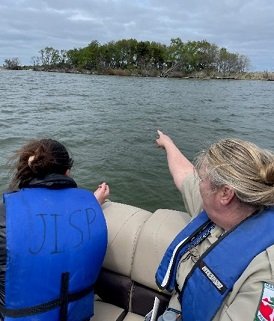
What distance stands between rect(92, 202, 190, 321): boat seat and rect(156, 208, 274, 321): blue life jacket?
64 centimetres

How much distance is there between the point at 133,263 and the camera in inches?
103

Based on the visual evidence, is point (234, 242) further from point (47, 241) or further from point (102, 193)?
point (102, 193)

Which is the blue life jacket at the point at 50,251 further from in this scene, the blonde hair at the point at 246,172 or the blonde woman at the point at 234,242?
the blonde hair at the point at 246,172

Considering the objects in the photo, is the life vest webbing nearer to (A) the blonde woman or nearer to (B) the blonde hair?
(A) the blonde woman

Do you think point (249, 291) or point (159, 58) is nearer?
point (249, 291)

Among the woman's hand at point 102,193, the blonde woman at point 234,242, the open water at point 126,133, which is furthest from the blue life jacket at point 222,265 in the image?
the open water at point 126,133

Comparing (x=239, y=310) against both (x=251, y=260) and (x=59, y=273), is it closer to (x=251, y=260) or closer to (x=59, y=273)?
(x=251, y=260)

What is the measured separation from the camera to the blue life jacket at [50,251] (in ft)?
6.53

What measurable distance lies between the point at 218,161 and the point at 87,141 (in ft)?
29.5

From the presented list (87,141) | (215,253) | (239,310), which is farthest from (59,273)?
(87,141)

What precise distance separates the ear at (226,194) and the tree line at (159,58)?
271 feet

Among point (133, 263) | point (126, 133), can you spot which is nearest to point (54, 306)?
point (133, 263)

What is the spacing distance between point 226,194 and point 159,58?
294 feet

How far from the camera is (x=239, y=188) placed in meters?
1.64
